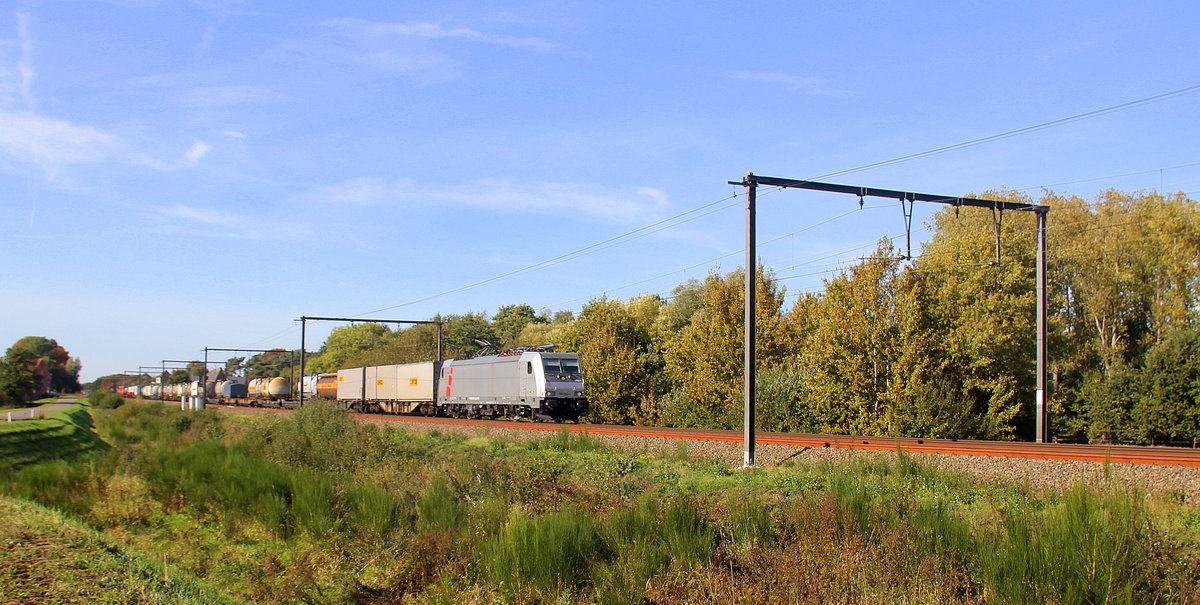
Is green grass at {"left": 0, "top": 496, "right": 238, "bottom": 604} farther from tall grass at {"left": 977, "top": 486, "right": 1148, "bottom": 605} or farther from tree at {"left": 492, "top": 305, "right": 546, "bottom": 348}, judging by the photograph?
tree at {"left": 492, "top": 305, "right": 546, "bottom": 348}

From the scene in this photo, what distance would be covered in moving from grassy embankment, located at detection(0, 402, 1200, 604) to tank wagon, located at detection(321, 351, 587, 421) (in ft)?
50.1

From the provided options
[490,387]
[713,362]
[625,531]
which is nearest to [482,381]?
[490,387]

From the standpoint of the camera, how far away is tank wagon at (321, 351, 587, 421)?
34.7 meters

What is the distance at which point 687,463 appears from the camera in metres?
17.7

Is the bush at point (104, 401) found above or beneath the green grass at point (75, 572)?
beneath

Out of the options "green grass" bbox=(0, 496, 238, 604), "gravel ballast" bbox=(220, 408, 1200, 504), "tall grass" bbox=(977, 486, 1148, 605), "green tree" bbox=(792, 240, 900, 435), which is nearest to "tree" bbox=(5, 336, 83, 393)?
"green tree" bbox=(792, 240, 900, 435)

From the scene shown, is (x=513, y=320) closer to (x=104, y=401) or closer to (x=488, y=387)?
(x=104, y=401)

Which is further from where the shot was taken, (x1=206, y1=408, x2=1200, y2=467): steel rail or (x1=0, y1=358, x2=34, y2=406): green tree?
(x1=0, y1=358, x2=34, y2=406): green tree

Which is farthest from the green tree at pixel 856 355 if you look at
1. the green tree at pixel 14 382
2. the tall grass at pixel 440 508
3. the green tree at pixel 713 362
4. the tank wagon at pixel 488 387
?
the green tree at pixel 14 382

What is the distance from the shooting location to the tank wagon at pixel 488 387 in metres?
34.7

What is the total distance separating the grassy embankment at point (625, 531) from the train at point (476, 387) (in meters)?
11.8

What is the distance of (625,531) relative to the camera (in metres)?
10.7

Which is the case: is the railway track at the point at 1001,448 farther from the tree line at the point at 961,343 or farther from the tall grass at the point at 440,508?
the tall grass at the point at 440,508

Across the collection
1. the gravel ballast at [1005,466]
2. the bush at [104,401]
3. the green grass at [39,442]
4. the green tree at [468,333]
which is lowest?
the bush at [104,401]
